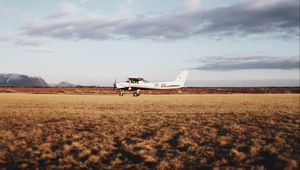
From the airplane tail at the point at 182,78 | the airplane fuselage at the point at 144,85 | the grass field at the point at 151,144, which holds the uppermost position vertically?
the airplane tail at the point at 182,78

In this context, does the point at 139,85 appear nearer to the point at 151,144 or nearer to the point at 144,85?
the point at 144,85

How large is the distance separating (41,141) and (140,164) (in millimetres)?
5494

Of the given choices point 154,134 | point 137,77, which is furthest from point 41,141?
point 137,77

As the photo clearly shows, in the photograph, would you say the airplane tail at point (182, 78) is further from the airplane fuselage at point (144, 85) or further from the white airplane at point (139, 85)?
the airplane fuselage at point (144, 85)

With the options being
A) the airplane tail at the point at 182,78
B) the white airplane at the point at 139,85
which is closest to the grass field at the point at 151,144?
the white airplane at the point at 139,85

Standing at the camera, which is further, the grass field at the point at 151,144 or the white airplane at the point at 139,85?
the white airplane at the point at 139,85

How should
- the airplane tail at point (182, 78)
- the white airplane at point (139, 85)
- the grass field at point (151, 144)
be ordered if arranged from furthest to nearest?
the airplane tail at point (182, 78) → the white airplane at point (139, 85) → the grass field at point (151, 144)

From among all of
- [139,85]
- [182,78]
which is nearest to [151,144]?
[139,85]

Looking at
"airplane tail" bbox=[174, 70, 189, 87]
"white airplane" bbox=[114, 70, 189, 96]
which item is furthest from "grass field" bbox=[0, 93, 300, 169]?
"airplane tail" bbox=[174, 70, 189, 87]

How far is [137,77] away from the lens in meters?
59.0

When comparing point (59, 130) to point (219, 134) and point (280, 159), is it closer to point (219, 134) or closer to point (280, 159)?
point (219, 134)

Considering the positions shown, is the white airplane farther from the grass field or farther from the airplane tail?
the grass field

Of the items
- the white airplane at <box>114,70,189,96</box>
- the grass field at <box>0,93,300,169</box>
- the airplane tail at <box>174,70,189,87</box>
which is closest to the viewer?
the grass field at <box>0,93,300,169</box>

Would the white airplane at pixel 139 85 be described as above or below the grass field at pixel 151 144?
above
